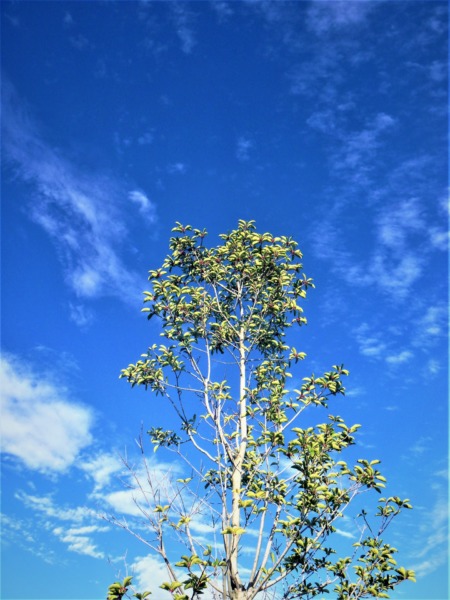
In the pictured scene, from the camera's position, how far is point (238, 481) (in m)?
8.47

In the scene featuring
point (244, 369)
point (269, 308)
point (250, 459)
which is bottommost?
point (250, 459)

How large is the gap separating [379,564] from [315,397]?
10.5 ft

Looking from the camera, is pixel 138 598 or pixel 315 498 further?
pixel 315 498

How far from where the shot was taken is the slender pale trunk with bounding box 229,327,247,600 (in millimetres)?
7418

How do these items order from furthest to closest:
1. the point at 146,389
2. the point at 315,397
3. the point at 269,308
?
the point at 269,308
the point at 146,389
the point at 315,397

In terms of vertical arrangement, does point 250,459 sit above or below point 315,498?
above

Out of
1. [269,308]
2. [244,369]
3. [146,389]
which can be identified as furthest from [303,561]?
[269,308]

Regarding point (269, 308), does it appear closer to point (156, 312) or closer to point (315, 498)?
point (156, 312)

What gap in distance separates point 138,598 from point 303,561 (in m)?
3.35

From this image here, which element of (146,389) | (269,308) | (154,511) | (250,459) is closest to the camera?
(154,511)

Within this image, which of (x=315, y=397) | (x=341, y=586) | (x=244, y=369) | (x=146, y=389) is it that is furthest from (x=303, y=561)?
(x=146, y=389)

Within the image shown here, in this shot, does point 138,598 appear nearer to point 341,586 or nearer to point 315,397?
point 341,586

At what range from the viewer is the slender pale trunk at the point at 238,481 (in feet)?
24.3

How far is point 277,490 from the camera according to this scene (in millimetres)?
7953
